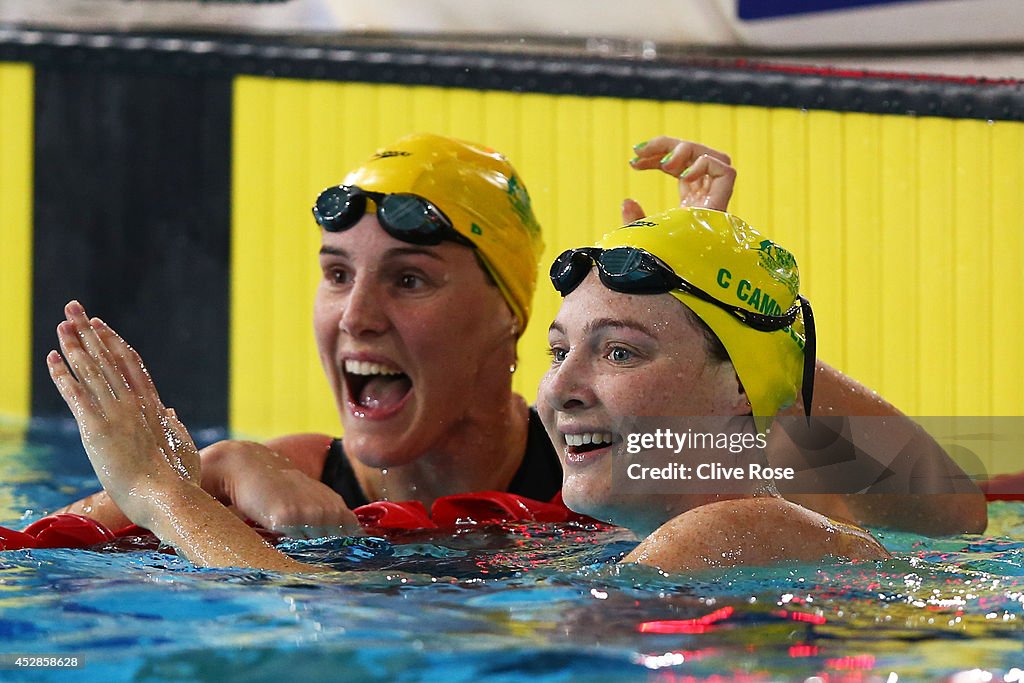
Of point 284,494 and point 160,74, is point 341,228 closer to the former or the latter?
point 284,494

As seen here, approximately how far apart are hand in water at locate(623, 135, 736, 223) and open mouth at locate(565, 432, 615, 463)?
0.97 meters

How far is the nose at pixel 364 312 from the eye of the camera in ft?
10.5

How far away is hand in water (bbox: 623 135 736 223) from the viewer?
3373mm

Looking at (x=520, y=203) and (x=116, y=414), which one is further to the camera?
(x=520, y=203)

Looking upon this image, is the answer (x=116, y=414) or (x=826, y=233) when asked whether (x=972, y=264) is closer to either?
(x=826, y=233)

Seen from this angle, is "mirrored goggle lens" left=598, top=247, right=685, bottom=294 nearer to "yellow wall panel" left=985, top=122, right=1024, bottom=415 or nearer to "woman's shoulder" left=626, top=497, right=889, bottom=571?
"woman's shoulder" left=626, top=497, right=889, bottom=571

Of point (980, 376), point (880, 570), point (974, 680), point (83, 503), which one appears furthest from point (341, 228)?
point (980, 376)

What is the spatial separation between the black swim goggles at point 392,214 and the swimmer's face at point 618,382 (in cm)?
83

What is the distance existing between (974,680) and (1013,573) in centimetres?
92

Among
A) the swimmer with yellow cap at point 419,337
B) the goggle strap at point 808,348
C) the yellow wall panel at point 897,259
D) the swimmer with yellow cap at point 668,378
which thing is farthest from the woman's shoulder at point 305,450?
the yellow wall panel at point 897,259

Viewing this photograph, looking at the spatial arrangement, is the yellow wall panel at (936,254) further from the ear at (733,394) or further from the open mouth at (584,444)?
the open mouth at (584,444)

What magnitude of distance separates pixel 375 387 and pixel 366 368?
11cm

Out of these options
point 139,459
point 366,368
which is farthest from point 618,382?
point 366,368

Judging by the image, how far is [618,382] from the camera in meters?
2.48
